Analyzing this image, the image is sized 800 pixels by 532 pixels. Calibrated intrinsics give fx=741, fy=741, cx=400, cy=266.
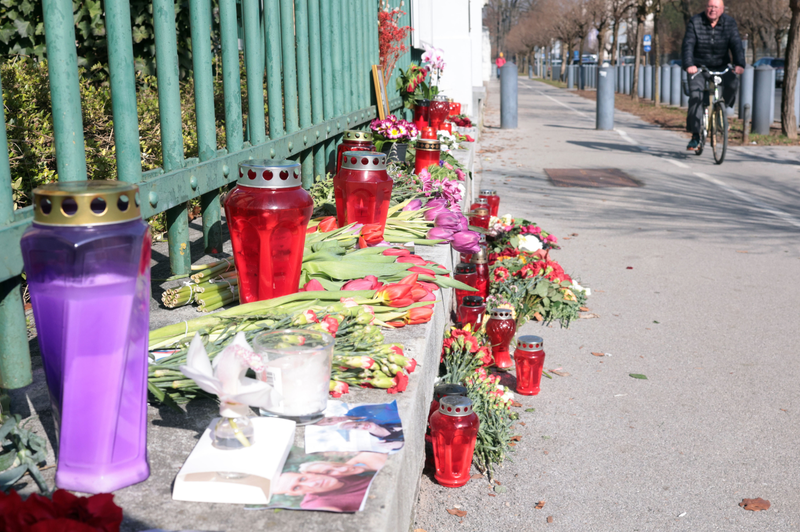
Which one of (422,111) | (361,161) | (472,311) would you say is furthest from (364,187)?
(422,111)

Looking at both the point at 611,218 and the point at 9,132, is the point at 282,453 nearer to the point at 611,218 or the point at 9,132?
the point at 9,132

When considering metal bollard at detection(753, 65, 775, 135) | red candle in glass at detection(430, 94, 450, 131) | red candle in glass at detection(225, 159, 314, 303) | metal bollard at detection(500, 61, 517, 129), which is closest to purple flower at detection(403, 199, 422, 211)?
red candle in glass at detection(225, 159, 314, 303)

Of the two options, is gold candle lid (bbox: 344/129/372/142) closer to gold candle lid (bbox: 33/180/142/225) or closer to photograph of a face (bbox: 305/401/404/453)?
photograph of a face (bbox: 305/401/404/453)

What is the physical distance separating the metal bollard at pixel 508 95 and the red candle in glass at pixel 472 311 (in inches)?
546

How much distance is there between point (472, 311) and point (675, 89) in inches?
1012

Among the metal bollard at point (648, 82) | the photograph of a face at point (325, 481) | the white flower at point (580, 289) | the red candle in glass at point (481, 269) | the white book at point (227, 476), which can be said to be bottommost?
the white flower at point (580, 289)

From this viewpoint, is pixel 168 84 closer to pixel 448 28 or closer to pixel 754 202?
pixel 754 202

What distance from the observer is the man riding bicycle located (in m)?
10.7

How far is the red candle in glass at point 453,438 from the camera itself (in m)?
2.50

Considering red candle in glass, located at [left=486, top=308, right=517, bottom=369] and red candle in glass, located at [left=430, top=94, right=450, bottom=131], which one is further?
red candle in glass, located at [left=430, top=94, right=450, bottom=131]

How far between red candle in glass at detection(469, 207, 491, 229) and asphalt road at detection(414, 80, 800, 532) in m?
0.85

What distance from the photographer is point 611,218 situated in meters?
7.40

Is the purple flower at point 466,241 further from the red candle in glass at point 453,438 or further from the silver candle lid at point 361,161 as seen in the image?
the red candle in glass at point 453,438

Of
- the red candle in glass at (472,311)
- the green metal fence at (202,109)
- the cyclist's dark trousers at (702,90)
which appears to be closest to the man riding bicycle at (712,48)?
the cyclist's dark trousers at (702,90)
